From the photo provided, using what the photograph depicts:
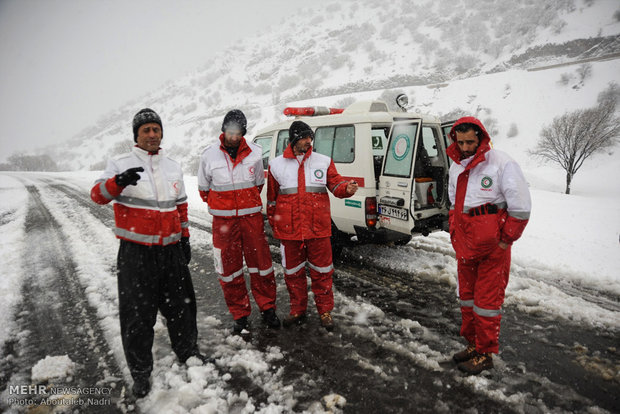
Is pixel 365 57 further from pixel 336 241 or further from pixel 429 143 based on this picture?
pixel 336 241

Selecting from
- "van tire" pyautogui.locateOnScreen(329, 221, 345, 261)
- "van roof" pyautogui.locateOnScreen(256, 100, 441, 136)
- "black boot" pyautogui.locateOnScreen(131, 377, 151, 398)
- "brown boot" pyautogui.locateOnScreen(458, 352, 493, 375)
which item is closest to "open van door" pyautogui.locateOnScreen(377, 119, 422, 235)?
"van roof" pyautogui.locateOnScreen(256, 100, 441, 136)

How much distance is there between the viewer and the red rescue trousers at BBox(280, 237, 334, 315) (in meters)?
3.26

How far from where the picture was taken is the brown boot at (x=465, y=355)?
2.62 metres

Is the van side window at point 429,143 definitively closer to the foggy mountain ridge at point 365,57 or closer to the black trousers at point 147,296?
the black trousers at point 147,296

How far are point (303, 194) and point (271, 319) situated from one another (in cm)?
137

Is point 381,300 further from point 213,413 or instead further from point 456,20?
point 456,20

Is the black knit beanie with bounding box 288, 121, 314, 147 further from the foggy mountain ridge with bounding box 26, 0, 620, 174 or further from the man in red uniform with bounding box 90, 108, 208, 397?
the foggy mountain ridge with bounding box 26, 0, 620, 174

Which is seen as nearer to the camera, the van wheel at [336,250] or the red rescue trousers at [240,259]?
the red rescue trousers at [240,259]

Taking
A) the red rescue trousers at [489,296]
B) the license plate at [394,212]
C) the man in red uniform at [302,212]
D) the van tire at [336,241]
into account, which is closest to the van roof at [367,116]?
the license plate at [394,212]

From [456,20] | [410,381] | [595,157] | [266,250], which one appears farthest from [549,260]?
[456,20]

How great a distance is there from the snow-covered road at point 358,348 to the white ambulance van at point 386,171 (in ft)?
2.25

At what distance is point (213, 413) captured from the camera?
86.0 inches

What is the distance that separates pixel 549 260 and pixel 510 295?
1605 mm

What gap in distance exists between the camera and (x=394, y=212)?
4.21 metres
